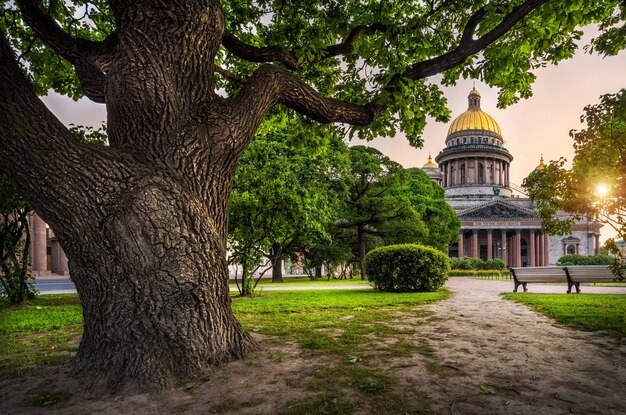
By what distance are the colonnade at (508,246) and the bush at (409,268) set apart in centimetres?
5702

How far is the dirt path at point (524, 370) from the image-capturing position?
3139 millimetres

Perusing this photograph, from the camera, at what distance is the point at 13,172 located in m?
3.49

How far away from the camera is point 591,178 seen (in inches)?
368

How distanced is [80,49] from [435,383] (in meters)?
5.97

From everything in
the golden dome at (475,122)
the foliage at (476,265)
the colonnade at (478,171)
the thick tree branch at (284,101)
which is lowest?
the foliage at (476,265)

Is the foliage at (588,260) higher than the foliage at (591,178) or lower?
lower

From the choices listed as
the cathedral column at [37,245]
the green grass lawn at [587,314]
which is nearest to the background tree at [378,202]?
the green grass lawn at [587,314]

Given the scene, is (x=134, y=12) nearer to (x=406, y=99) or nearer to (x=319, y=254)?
(x=406, y=99)

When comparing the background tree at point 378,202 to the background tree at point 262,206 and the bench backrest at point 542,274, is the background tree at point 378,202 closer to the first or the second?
the bench backrest at point 542,274

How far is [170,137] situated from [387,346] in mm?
3970

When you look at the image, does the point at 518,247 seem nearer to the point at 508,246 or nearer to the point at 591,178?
the point at 508,246

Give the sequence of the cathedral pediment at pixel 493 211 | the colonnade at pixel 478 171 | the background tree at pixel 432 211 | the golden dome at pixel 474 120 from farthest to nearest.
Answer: the golden dome at pixel 474 120
the colonnade at pixel 478 171
the cathedral pediment at pixel 493 211
the background tree at pixel 432 211

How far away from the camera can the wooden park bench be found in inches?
517

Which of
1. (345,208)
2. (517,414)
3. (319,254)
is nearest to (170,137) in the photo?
(517,414)
